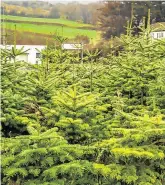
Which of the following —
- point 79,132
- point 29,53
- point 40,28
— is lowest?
point 79,132

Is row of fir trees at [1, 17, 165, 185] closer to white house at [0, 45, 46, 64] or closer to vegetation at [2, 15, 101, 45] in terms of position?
white house at [0, 45, 46, 64]

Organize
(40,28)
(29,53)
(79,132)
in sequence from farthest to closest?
(40,28) → (29,53) → (79,132)

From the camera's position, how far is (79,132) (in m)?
7.76

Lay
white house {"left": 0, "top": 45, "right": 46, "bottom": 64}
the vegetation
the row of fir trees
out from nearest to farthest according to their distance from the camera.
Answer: the row of fir trees
white house {"left": 0, "top": 45, "right": 46, "bottom": 64}
the vegetation

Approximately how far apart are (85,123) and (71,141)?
1.63 ft

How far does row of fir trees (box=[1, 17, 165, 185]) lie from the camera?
6824 mm

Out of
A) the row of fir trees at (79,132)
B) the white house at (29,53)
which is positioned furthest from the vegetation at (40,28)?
the row of fir trees at (79,132)

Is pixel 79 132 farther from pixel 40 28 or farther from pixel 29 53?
pixel 40 28

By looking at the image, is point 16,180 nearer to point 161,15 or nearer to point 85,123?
point 85,123

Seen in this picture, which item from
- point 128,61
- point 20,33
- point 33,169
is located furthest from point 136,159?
point 20,33

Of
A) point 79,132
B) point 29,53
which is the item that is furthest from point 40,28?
point 79,132

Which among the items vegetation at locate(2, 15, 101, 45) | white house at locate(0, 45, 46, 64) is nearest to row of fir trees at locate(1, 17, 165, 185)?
white house at locate(0, 45, 46, 64)

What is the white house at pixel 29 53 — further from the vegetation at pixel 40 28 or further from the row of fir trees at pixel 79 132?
the row of fir trees at pixel 79 132

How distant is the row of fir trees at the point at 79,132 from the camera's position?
682 centimetres
